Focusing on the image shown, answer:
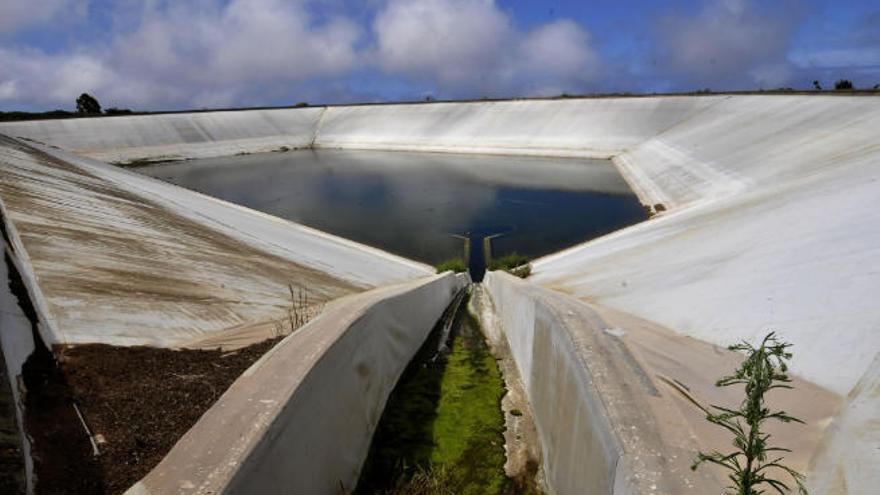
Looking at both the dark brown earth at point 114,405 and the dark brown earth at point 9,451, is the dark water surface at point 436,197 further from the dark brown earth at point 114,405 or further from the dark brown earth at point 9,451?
the dark brown earth at point 9,451

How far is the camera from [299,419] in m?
4.12

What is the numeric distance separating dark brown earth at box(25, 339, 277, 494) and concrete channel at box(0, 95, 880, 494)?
265mm

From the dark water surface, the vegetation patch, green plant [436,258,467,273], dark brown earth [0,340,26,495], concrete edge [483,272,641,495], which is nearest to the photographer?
dark brown earth [0,340,26,495]

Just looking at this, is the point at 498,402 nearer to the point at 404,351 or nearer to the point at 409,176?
the point at 404,351

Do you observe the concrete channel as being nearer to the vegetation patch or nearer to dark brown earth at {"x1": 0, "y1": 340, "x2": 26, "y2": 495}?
the vegetation patch

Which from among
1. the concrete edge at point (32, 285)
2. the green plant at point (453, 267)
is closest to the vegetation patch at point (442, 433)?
the concrete edge at point (32, 285)

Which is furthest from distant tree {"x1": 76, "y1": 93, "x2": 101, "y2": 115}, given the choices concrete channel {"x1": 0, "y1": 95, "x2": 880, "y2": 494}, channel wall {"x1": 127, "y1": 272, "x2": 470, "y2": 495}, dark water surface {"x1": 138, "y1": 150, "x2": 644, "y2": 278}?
channel wall {"x1": 127, "y1": 272, "x2": 470, "y2": 495}

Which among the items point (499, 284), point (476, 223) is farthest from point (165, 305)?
point (476, 223)

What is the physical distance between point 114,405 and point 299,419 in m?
1.43

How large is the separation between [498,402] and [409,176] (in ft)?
104

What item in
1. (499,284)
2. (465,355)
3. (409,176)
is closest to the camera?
(465,355)

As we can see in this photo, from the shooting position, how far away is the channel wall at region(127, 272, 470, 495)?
10.6 ft

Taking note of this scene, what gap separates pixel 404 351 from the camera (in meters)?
8.30

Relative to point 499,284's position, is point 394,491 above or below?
below
